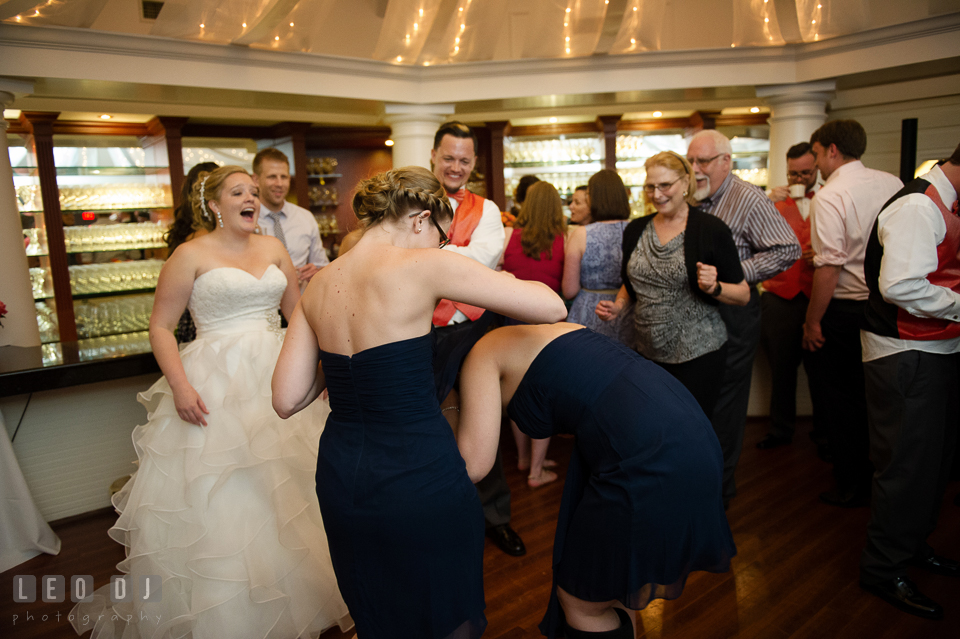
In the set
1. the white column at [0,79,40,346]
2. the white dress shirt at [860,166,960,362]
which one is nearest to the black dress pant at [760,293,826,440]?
the white dress shirt at [860,166,960,362]

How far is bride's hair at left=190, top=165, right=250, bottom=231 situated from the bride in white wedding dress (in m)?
0.01

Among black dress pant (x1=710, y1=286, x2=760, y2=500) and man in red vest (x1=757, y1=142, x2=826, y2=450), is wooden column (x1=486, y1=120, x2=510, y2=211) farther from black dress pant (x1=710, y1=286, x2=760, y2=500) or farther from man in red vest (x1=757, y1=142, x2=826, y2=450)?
black dress pant (x1=710, y1=286, x2=760, y2=500)

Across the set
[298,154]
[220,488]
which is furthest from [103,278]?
[220,488]

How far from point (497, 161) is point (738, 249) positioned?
431 cm

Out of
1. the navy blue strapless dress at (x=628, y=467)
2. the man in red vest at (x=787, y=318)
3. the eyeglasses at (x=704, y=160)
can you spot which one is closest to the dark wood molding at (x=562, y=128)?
the man in red vest at (x=787, y=318)

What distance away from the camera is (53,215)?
546cm

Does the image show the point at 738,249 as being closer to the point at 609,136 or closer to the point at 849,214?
the point at 849,214

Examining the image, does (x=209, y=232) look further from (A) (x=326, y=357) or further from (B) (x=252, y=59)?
(B) (x=252, y=59)

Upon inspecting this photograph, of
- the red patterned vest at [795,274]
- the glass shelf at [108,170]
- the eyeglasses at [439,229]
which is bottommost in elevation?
the red patterned vest at [795,274]

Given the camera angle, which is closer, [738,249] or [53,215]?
[738,249]

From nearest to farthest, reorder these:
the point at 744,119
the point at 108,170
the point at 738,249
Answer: the point at 738,249 < the point at 108,170 < the point at 744,119

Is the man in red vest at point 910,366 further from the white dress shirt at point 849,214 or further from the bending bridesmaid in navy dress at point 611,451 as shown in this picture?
the bending bridesmaid in navy dress at point 611,451

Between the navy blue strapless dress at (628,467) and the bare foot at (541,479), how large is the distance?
1827mm

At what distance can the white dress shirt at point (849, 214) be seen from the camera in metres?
2.89
